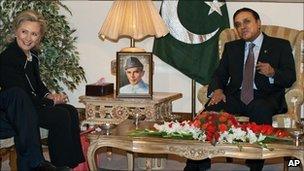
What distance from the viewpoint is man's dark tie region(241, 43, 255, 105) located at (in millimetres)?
4500

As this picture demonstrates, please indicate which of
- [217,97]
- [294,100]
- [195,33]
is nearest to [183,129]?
[217,97]

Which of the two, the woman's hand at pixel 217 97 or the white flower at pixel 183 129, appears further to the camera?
the woman's hand at pixel 217 97

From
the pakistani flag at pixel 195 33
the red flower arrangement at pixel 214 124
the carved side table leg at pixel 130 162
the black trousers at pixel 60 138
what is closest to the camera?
the red flower arrangement at pixel 214 124

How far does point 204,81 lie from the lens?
5426mm

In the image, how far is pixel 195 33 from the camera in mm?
5395

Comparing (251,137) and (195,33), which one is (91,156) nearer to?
(251,137)

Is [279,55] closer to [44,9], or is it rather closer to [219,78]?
[219,78]

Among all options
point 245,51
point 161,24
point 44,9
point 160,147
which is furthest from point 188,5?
point 160,147

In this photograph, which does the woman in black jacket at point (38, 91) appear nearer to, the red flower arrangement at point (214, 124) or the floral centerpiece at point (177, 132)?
the floral centerpiece at point (177, 132)

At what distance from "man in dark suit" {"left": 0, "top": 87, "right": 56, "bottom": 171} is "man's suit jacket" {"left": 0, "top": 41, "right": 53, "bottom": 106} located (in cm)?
21

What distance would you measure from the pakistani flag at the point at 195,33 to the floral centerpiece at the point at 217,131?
177 cm

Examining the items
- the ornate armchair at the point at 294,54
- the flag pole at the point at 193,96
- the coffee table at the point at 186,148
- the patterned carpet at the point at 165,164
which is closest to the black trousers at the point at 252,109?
the ornate armchair at the point at 294,54

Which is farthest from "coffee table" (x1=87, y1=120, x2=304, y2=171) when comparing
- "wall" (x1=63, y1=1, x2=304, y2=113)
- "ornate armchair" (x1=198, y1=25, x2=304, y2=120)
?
"wall" (x1=63, y1=1, x2=304, y2=113)

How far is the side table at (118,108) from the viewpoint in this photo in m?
4.58
